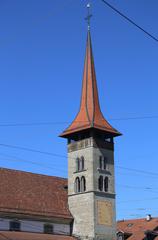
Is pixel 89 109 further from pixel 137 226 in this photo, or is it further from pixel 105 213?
pixel 137 226

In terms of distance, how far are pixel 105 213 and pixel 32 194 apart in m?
7.67

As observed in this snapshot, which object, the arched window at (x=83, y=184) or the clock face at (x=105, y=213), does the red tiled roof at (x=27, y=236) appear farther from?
the arched window at (x=83, y=184)

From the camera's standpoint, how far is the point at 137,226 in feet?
213

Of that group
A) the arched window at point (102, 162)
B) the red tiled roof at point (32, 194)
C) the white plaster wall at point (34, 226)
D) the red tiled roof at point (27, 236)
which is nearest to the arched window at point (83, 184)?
the arched window at point (102, 162)

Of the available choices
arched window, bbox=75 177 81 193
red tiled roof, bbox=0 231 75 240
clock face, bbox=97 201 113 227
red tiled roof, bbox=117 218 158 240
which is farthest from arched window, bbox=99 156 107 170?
red tiled roof, bbox=117 218 158 240

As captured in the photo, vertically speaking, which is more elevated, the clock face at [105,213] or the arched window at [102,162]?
the arched window at [102,162]

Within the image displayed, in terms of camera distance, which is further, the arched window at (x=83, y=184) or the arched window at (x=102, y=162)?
the arched window at (x=102, y=162)

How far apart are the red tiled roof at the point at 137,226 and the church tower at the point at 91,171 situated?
23.9ft

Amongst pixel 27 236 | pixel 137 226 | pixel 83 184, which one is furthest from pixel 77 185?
pixel 137 226

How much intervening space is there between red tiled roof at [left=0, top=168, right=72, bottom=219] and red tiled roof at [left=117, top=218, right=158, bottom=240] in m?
10.1

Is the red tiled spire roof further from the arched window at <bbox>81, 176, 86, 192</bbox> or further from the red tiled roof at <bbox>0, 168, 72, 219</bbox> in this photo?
the red tiled roof at <bbox>0, 168, 72, 219</bbox>

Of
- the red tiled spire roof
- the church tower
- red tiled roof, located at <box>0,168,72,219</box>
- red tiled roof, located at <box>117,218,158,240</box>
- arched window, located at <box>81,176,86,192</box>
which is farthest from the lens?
red tiled roof, located at <box>117,218,158,240</box>

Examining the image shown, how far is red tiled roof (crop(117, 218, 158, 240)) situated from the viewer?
205ft

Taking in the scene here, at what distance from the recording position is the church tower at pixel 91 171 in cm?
5459
